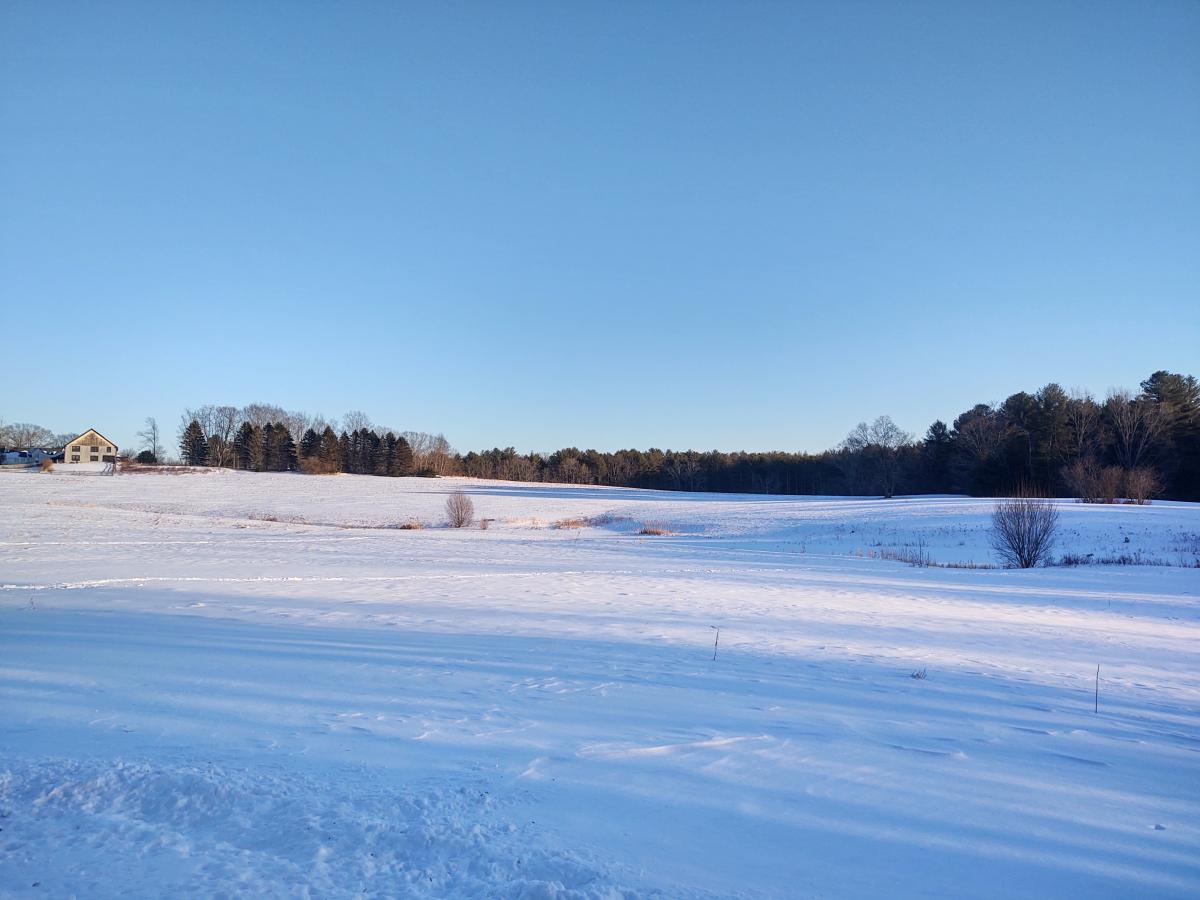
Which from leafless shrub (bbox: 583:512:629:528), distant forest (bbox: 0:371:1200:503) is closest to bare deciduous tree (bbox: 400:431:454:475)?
distant forest (bbox: 0:371:1200:503)

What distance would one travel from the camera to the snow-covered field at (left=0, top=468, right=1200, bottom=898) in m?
3.30

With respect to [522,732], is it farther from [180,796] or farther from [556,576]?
[556,576]

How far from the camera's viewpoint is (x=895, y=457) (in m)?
76.0

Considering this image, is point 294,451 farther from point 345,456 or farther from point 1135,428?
point 1135,428

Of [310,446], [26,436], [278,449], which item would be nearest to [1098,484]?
[310,446]

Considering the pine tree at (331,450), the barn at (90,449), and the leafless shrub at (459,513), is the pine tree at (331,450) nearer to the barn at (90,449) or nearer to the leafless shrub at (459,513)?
the barn at (90,449)

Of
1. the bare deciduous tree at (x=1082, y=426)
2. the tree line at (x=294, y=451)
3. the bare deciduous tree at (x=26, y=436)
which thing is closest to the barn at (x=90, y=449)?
the tree line at (x=294, y=451)

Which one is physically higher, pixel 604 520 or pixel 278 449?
pixel 278 449

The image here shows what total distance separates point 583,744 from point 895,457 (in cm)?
7847

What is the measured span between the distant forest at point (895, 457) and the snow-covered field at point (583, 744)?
781 inches

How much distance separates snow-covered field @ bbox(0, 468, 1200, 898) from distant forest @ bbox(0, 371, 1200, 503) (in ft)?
65.1

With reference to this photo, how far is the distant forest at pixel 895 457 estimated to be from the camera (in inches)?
2130

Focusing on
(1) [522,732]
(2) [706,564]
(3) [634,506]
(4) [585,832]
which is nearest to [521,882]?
(4) [585,832]

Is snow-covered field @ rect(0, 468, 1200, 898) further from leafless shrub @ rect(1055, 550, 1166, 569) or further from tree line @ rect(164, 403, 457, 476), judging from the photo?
tree line @ rect(164, 403, 457, 476)
